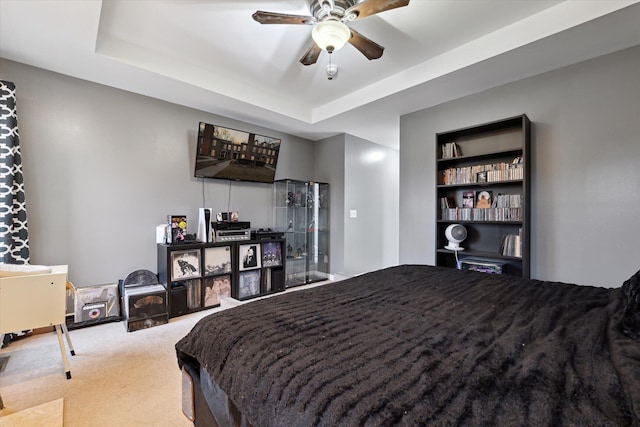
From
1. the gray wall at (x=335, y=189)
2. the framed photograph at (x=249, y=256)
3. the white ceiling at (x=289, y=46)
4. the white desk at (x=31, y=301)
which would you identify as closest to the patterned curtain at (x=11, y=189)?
the white ceiling at (x=289, y=46)

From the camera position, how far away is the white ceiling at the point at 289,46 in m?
2.05

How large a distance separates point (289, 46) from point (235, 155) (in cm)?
166

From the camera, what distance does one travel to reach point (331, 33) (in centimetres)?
189

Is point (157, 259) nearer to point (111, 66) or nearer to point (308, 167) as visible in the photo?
point (111, 66)

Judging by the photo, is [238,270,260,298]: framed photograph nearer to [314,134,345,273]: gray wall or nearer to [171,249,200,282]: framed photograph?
[171,249,200,282]: framed photograph

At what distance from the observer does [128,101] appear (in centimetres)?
312

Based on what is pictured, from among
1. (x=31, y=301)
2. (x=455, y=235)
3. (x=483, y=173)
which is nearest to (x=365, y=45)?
(x=483, y=173)

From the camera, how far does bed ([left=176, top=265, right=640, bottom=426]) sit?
2.01 ft

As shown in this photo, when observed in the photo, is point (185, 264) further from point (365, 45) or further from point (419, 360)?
point (419, 360)

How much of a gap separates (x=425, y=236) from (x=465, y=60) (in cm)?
190

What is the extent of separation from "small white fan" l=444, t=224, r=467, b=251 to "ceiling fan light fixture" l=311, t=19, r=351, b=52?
84.0 inches

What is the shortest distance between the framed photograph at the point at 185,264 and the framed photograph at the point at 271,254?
0.92 m

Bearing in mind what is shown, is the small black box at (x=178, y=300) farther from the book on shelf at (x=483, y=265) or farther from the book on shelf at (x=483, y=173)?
the book on shelf at (x=483, y=173)

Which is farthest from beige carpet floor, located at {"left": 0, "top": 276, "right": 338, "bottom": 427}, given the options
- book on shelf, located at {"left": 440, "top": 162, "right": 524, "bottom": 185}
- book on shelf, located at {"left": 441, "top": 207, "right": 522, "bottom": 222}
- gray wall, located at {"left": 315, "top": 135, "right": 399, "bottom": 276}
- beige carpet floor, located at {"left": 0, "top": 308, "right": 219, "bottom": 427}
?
gray wall, located at {"left": 315, "top": 135, "right": 399, "bottom": 276}
